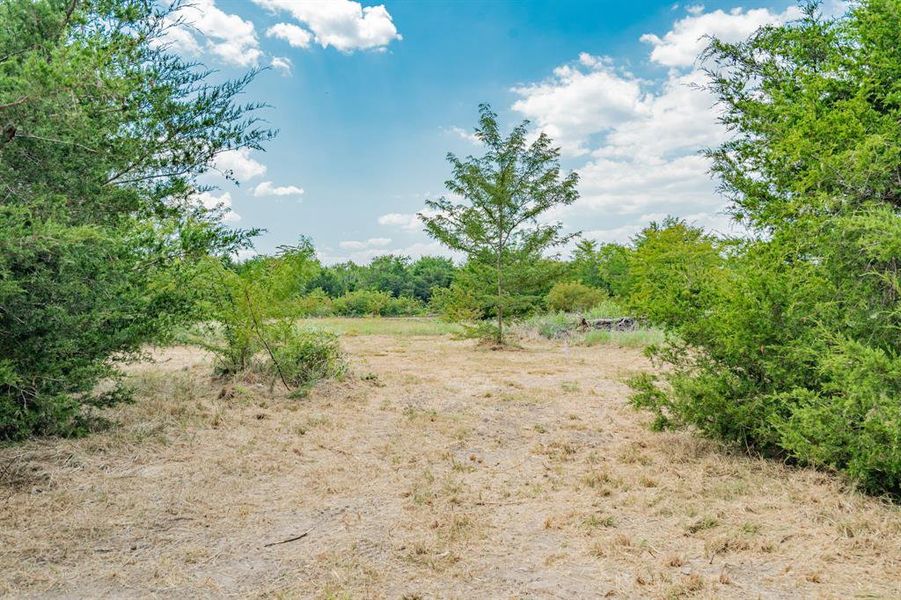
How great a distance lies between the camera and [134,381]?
7.57 m

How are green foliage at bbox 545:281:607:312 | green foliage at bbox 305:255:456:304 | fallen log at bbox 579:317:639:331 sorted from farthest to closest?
green foliage at bbox 305:255:456:304, green foliage at bbox 545:281:607:312, fallen log at bbox 579:317:639:331

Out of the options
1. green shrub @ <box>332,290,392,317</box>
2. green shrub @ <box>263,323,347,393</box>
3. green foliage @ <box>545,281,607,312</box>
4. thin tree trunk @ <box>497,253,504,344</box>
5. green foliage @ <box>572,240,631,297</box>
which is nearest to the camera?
green shrub @ <box>263,323,347,393</box>

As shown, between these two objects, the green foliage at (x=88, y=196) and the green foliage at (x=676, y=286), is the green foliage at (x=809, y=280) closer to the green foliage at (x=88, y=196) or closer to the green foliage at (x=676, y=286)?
the green foliage at (x=676, y=286)

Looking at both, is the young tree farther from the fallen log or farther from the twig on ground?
the twig on ground

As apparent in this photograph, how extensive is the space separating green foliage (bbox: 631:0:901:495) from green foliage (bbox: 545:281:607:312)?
1723 cm

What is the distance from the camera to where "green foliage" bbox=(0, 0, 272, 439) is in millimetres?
3389

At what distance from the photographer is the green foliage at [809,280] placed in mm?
3223

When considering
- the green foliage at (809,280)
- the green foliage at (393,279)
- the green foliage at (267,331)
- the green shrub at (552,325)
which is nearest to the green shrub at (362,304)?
the green foliage at (393,279)

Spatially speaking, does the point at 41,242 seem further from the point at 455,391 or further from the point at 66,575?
the point at 455,391

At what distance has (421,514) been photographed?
3.37 m

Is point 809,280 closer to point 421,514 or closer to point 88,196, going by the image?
point 421,514

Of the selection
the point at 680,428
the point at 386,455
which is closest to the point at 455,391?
the point at 386,455

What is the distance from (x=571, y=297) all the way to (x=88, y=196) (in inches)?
767

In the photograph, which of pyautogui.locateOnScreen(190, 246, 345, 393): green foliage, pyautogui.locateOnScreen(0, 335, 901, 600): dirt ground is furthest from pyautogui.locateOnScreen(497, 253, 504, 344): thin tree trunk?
pyautogui.locateOnScreen(0, 335, 901, 600): dirt ground
